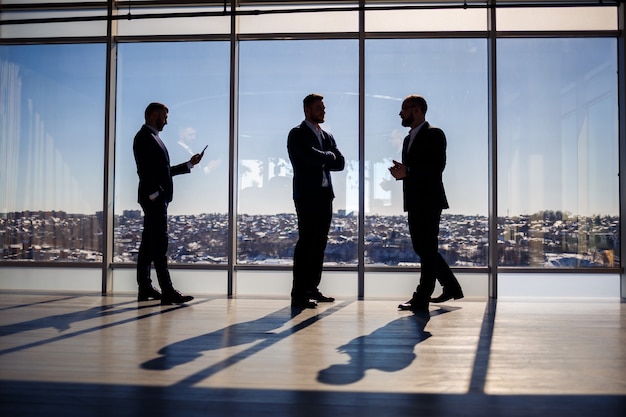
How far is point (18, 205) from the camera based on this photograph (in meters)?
6.04

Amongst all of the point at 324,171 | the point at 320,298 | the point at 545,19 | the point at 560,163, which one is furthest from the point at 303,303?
the point at 545,19

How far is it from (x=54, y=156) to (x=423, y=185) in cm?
365

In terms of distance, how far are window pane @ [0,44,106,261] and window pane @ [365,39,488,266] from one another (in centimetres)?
261

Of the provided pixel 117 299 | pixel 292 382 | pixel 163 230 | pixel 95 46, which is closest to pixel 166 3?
pixel 95 46

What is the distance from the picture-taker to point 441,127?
5734 mm

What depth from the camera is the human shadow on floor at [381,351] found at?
2.57m

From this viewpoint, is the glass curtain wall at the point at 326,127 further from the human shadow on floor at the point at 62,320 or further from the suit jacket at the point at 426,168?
the human shadow on floor at the point at 62,320

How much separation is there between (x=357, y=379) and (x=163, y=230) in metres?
2.76

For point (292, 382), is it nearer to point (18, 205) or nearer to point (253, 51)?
point (253, 51)

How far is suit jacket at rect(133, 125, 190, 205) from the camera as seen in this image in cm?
477

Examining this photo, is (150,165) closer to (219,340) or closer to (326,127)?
(326,127)

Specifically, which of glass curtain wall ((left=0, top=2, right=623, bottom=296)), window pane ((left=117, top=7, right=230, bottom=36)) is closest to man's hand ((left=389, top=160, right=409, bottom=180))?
glass curtain wall ((left=0, top=2, right=623, bottom=296))

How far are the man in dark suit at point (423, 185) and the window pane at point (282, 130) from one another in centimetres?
A: 120

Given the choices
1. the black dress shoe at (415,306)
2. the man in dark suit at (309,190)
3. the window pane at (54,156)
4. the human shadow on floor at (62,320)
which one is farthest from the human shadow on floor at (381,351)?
the window pane at (54,156)
